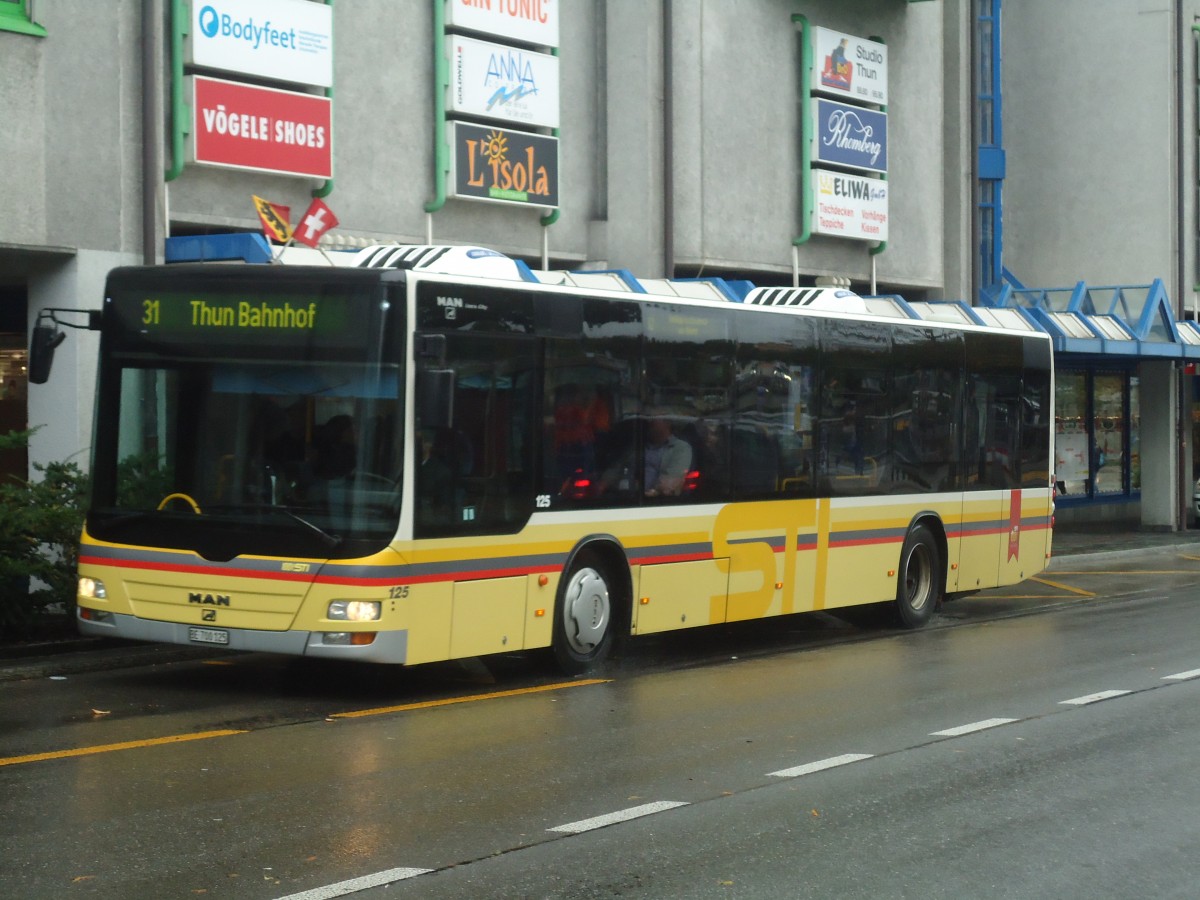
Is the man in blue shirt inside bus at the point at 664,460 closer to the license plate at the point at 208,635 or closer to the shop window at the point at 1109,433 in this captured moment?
the license plate at the point at 208,635

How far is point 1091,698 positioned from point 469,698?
4173 mm

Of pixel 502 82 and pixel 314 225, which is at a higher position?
pixel 502 82

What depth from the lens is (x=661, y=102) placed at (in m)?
23.2

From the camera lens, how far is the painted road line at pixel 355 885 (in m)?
6.27

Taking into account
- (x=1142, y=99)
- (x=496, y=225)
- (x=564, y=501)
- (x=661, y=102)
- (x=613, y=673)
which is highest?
(x=1142, y=99)

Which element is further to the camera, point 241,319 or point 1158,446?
point 1158,446

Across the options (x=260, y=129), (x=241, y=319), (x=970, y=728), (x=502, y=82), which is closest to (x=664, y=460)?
(x=241, y=319)

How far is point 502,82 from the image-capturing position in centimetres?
2095

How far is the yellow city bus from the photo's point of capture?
10953 mm

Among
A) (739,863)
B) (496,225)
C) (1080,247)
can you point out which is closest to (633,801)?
(739,863)

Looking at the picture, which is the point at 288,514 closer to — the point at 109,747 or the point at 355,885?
the point at 109,747

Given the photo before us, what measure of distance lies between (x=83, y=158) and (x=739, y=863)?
39.0 ft

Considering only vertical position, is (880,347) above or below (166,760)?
above

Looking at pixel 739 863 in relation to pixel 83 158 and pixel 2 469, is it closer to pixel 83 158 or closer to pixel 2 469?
pixel 83 158
